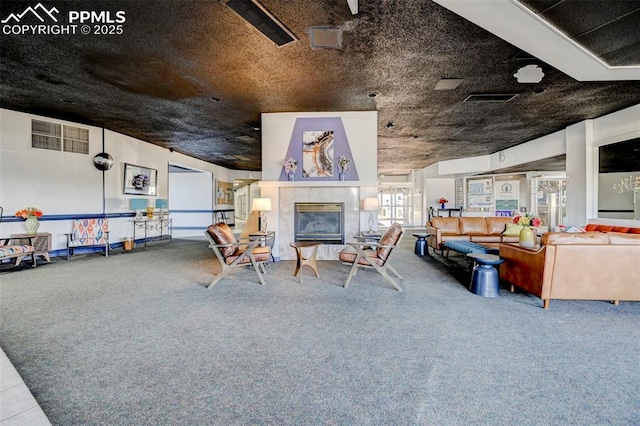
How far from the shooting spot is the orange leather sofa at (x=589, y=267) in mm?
3178

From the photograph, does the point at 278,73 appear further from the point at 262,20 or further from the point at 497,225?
the point at 497,225

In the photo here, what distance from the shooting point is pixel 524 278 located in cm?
356

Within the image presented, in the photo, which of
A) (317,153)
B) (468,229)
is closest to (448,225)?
(468,229)

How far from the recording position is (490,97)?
202 inches

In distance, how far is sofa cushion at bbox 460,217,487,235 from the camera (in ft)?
22.5

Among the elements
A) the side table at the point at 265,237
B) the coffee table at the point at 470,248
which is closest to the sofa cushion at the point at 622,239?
the coffee table at the point at 470,248

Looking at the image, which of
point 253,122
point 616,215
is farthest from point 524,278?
point 253,122

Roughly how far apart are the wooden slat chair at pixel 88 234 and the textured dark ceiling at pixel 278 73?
2.30 m

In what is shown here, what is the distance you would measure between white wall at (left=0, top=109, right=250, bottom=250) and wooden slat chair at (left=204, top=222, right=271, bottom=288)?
4.61 metres

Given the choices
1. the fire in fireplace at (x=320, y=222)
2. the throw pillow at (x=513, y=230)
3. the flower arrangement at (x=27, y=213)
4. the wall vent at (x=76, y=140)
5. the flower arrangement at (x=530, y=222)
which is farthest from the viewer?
the wall vent at (x=76, y=140)

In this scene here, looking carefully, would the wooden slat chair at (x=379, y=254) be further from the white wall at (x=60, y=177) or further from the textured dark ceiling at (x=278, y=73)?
the white wall at (x=60, y=177)

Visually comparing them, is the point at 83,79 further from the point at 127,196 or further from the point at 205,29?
the point at 127,196

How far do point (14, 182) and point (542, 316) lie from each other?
8917 millimetres

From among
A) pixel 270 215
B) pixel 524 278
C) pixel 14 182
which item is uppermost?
pixel 14 182
